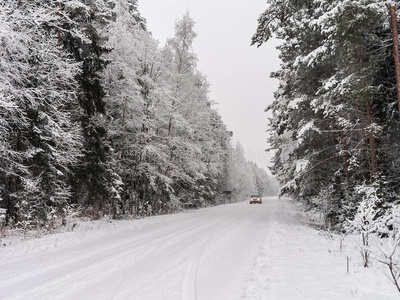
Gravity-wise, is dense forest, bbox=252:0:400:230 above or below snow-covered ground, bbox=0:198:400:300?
above

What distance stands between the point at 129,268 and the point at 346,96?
933cm

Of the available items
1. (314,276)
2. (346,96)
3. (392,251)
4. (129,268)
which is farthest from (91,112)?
(392,251)

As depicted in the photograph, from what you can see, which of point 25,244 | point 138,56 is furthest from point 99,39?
point 25,244

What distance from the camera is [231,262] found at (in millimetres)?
6719

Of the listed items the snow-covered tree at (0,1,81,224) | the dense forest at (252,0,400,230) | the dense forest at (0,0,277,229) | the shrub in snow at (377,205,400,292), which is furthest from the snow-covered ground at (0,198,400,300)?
the dense forest at (0,0,277,229)

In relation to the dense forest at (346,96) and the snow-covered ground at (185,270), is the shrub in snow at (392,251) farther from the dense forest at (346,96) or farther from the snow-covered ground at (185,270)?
the dense forest at (346,96)

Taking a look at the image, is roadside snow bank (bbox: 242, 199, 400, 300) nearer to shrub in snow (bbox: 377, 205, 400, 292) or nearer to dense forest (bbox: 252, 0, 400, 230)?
shrub in snow (bbox: 377, 205, 400, 292)

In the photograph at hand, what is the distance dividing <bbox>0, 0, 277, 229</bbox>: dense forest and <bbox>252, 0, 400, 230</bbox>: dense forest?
26.9ft

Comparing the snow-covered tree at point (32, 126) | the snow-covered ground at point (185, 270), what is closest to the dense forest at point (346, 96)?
the snow-covered ground at point (185, 270)

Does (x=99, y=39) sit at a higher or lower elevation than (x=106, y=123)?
higher

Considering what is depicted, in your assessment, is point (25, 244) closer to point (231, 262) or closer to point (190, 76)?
point (231, 262)

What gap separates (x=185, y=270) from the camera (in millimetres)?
5961

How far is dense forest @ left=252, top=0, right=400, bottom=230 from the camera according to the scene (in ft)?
29.0

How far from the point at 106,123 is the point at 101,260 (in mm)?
11241
